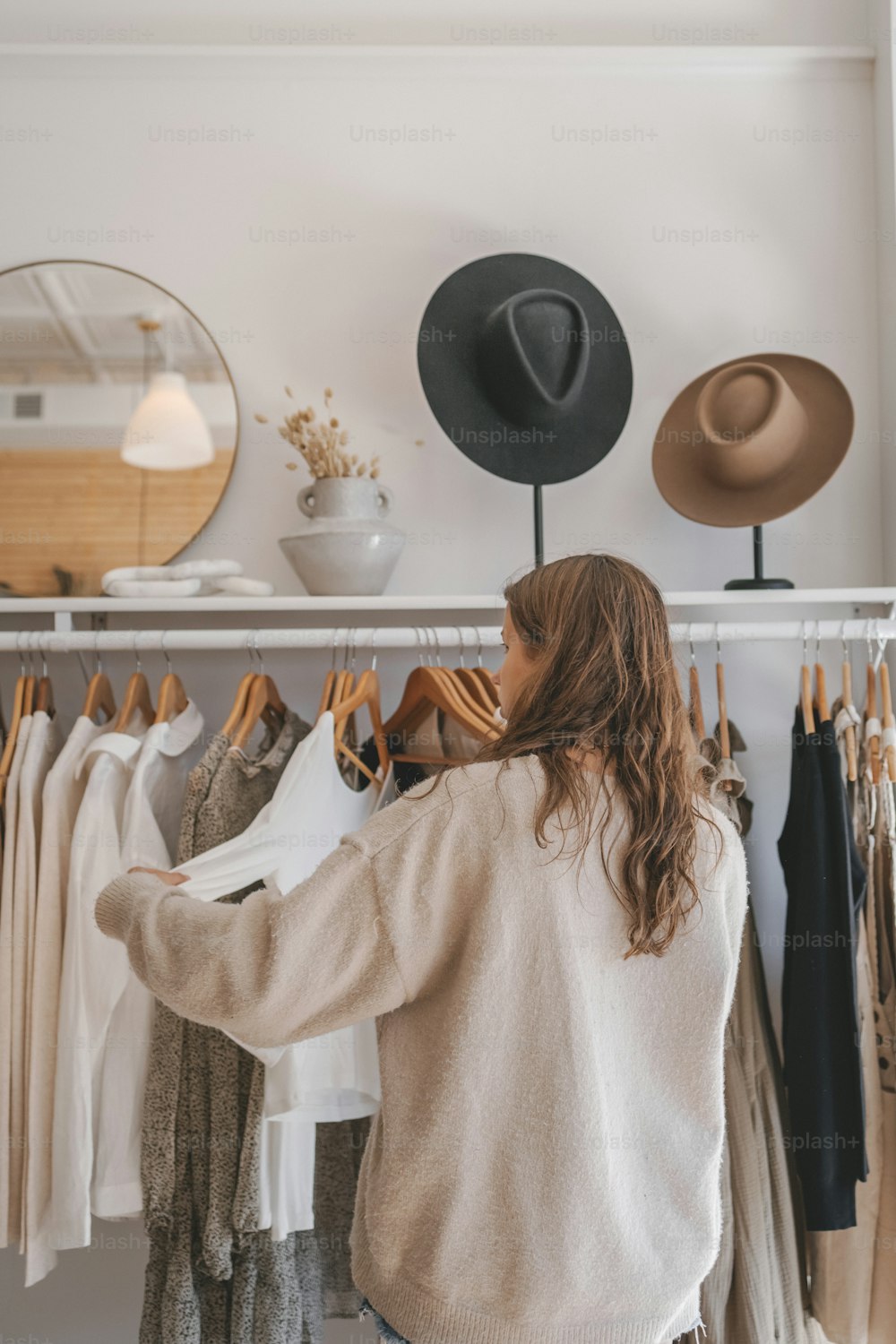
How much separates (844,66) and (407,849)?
2020 mm

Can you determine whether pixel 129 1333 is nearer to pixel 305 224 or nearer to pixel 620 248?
pixel 305 224

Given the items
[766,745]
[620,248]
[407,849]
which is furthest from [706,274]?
[407,849]

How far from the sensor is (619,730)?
1077 mm

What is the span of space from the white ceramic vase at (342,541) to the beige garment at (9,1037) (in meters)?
0.61

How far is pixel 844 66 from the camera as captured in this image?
2.21 metres

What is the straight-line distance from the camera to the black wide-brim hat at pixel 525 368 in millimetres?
1856

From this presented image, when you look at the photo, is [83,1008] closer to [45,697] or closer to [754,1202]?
[45,697]

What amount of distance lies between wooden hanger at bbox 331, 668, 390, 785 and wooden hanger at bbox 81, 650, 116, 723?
427 millimetres

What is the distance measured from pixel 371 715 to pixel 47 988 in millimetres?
647

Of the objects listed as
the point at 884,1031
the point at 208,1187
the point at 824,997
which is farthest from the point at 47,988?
the point at 884,1031

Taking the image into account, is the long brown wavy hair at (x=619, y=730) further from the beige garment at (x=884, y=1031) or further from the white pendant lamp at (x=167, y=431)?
the white pendant lamp at (x=167, y=431)

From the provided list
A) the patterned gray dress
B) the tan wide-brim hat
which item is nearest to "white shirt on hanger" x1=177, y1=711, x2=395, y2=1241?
the patterned gray dress

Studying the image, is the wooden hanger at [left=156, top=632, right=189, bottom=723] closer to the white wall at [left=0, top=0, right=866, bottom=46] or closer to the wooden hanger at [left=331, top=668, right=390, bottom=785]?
the wooden hanger at [left=331, top=668, right=390, bottom=785]

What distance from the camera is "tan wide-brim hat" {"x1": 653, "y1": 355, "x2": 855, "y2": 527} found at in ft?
6.24
